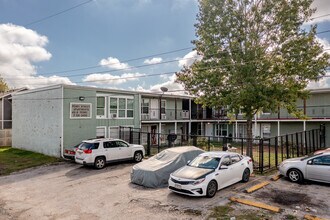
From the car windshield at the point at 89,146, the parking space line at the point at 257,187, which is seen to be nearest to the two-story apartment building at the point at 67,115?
the car windshield at the point at 89,146

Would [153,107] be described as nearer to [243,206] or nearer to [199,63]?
[199,63]

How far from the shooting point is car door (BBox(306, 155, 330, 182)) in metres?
10.3

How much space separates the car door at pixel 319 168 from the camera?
33.9 ft

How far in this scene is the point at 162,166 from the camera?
445 inches

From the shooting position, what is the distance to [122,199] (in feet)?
30.6

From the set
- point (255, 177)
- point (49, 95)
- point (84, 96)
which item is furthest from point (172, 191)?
point (49, 95)

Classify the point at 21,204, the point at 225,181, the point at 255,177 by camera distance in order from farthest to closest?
the point at 255,177
the point at 225,181
the point at 21,204

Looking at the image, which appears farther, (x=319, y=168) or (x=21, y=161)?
(x=21, y=161)

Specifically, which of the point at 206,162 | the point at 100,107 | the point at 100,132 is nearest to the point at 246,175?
the point at 206,162

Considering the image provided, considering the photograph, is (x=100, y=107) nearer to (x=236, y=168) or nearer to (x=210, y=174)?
(x=236, y=168)

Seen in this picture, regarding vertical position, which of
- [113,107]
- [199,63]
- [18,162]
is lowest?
[18,162]

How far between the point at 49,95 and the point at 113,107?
5.07 meters

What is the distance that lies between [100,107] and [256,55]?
1262cm

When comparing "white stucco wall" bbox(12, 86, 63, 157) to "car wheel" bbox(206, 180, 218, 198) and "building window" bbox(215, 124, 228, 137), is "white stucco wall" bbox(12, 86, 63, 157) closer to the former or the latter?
"car wheel" bbox(206, 180, 218, 198)
